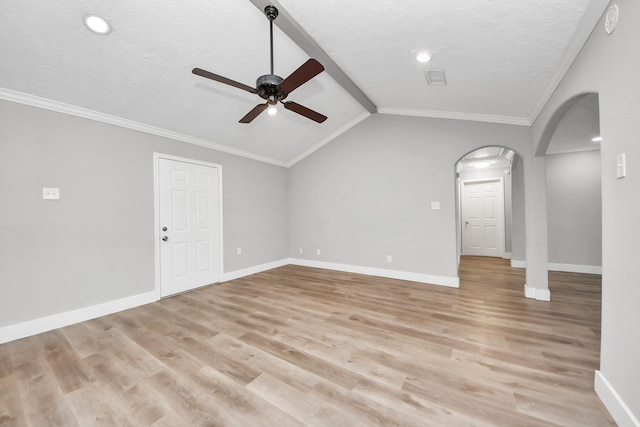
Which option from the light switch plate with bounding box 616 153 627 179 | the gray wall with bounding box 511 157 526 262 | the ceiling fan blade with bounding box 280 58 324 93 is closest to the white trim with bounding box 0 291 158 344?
the ceiling fan blade with bounding box 280 58 324 93

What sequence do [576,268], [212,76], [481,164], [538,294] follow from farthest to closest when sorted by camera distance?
1. [481,164]
2. [576,268]
3. [538,294]
4. [212,76]

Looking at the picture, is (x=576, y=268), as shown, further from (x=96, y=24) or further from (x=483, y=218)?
(x=96, y=24)

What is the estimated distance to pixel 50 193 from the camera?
2.60m

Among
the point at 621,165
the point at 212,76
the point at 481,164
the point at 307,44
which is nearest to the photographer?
the point at 621,165

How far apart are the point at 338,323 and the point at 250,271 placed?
106 inches

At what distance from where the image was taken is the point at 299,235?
564cm

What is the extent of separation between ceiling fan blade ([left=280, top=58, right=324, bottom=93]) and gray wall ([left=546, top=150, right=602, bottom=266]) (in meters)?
5.66

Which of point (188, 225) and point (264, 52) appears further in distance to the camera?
point (188, 225)

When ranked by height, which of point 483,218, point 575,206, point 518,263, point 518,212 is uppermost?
point 575,206

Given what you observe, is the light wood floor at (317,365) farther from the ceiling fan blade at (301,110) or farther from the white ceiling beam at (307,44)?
the white ceiling beam at (307,44)

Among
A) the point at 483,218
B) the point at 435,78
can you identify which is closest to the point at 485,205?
the point at 483,218

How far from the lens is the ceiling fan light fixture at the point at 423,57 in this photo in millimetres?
2433

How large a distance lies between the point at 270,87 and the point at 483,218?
6.80 meters

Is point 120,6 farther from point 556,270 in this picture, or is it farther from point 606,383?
point 556,270
